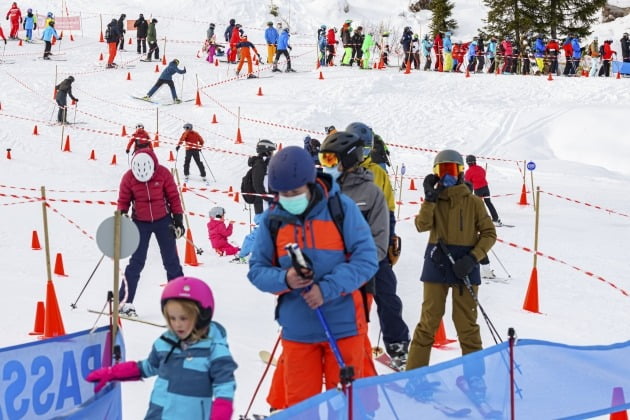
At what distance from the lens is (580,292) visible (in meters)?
10.6

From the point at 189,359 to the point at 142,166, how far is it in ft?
14.5

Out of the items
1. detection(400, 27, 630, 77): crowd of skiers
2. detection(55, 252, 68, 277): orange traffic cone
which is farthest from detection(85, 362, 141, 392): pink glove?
detection(400, 27, 630, 77): crowd of skiers

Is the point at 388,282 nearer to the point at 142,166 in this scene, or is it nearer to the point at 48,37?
the point at 142,166

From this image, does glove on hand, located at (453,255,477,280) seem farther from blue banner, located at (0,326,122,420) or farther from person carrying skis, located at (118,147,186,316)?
person carrying skis, located at (118,147,186,316)

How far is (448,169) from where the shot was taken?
6.18m

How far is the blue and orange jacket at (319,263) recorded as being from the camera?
4445 millimetres

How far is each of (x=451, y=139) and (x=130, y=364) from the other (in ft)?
64.9

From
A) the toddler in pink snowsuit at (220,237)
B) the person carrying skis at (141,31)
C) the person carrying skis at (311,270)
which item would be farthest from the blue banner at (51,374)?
the person carrying skis at (141,31)

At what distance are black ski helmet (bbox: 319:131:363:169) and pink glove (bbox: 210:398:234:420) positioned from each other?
2452 mm

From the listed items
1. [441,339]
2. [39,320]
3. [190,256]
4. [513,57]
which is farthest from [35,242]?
[513,57]

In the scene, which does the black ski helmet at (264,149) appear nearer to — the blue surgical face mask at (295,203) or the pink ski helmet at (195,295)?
the blue surgical face mask at (295,203)

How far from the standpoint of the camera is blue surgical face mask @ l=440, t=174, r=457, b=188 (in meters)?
6.16

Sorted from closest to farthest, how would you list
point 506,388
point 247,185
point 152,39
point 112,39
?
point 506,388
point 247,185
point 112,39
point 152,39

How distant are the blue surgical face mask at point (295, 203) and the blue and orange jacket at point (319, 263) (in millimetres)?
48
